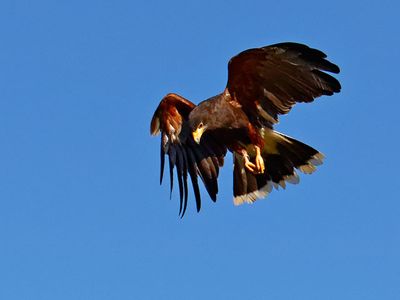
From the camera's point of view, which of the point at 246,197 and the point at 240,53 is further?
the point at 246,197

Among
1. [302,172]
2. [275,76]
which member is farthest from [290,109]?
[302,172]

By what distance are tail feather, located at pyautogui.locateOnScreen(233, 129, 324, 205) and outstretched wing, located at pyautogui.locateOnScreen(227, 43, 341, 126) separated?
2.70 feet

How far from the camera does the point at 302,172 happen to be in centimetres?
1898

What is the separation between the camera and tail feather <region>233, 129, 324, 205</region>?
18.8 m

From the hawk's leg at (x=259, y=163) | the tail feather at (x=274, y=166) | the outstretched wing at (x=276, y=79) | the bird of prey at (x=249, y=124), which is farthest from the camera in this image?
the tail feather at (x=274, y=166)

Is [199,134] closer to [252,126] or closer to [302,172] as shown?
[252,126]

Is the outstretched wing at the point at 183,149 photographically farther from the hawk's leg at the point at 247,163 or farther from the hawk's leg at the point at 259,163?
the hawk's leg at the point at 259,163

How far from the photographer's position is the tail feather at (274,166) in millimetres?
18844

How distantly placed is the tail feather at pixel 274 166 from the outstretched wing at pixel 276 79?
823mm

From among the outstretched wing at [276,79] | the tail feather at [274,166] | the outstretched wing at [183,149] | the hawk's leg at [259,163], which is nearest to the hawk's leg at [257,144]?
the hawk's leg at [259,163]

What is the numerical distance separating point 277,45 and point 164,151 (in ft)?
11.4

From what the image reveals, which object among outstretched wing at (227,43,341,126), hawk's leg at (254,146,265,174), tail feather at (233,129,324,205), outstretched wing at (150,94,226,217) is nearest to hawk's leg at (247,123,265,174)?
hawk's leg at (254,146,265,174)

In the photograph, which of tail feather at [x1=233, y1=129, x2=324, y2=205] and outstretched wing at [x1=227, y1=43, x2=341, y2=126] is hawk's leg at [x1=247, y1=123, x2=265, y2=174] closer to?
outstretched wing at [x1=227, y1=43, x2=341, y2=126]

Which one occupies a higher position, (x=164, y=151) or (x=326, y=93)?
(x=164, y=151)
